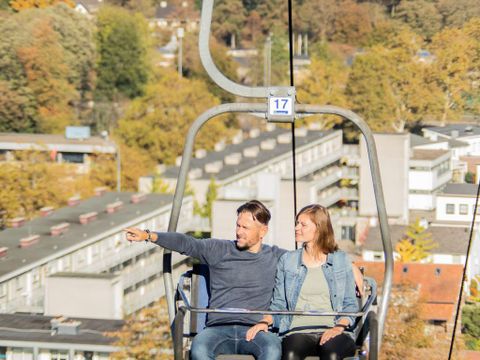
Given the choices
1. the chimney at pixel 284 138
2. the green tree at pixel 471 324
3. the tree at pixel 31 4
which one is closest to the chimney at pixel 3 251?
the green tree at pixel 471 324

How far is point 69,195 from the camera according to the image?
2650 cm

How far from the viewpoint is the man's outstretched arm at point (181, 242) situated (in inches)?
109

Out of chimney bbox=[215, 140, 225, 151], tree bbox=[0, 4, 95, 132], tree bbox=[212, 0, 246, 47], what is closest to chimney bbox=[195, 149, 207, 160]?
chimney bbox=[215, 140, 225, 151]

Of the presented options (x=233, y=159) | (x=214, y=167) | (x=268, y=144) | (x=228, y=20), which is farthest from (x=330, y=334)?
(x=228, y=20)

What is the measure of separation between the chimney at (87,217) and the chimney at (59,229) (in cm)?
35

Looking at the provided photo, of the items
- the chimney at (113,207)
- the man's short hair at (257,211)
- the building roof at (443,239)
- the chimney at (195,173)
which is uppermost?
the chimney at (195,173)

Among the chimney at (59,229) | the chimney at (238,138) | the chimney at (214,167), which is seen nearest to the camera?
the chimney at (59,229)

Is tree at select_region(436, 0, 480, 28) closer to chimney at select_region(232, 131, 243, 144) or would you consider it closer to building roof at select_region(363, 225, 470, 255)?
building roof at select_region(363, 225, 470, 255)

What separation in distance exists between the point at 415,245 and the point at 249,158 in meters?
5.07

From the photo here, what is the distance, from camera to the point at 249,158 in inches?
1118

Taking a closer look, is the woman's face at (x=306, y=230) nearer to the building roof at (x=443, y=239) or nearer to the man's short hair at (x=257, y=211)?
the man's short hair at (x=257, y=211)

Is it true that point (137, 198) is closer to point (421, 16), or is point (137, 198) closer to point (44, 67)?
point (421, 16)

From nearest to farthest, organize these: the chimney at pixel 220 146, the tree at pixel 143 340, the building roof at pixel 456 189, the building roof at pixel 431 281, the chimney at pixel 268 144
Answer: the tree at pixel 143 340 < the building roof at pixel 431 281 < the building roof at pixel 456 189 < the chimney at pixel 268 144 < the chimney at pixel 220 146

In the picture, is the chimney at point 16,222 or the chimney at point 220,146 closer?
the chimney at point 16,222
